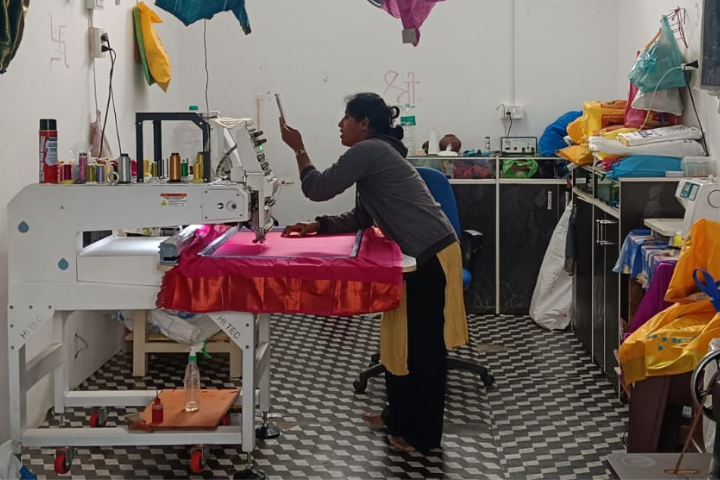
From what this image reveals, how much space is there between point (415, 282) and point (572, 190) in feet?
7.63

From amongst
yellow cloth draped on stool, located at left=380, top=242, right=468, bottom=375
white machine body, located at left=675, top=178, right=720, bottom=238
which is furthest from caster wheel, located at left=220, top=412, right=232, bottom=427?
white machine body, located at left=675, top=178, right=720, bottom=238

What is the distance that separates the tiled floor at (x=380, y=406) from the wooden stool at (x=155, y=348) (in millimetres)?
78

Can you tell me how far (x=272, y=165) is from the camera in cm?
675

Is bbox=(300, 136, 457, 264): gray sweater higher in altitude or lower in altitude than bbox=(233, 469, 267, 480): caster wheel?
higher

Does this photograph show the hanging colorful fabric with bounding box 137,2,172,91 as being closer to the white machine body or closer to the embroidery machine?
the embroidery machine

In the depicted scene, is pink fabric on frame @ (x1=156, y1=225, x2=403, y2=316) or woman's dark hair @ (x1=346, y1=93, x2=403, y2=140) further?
woman's dark hair @ (x1=346, y1=93, x2=403, y2=140)

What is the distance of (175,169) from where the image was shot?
3.42 metres

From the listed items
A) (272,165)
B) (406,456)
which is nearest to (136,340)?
(406,456)

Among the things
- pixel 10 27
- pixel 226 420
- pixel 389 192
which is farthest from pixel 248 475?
pixel 10 27

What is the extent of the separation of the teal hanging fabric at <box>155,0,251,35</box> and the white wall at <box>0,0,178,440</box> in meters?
0.52

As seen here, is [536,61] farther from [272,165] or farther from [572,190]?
[272,165]

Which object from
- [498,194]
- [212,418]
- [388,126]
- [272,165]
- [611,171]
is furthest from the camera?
[272,165]

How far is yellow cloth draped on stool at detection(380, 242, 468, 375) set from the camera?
12.3 ft

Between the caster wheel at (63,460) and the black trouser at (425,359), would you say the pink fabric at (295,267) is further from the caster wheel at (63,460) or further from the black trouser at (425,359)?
the caster wheel at (63,460)
